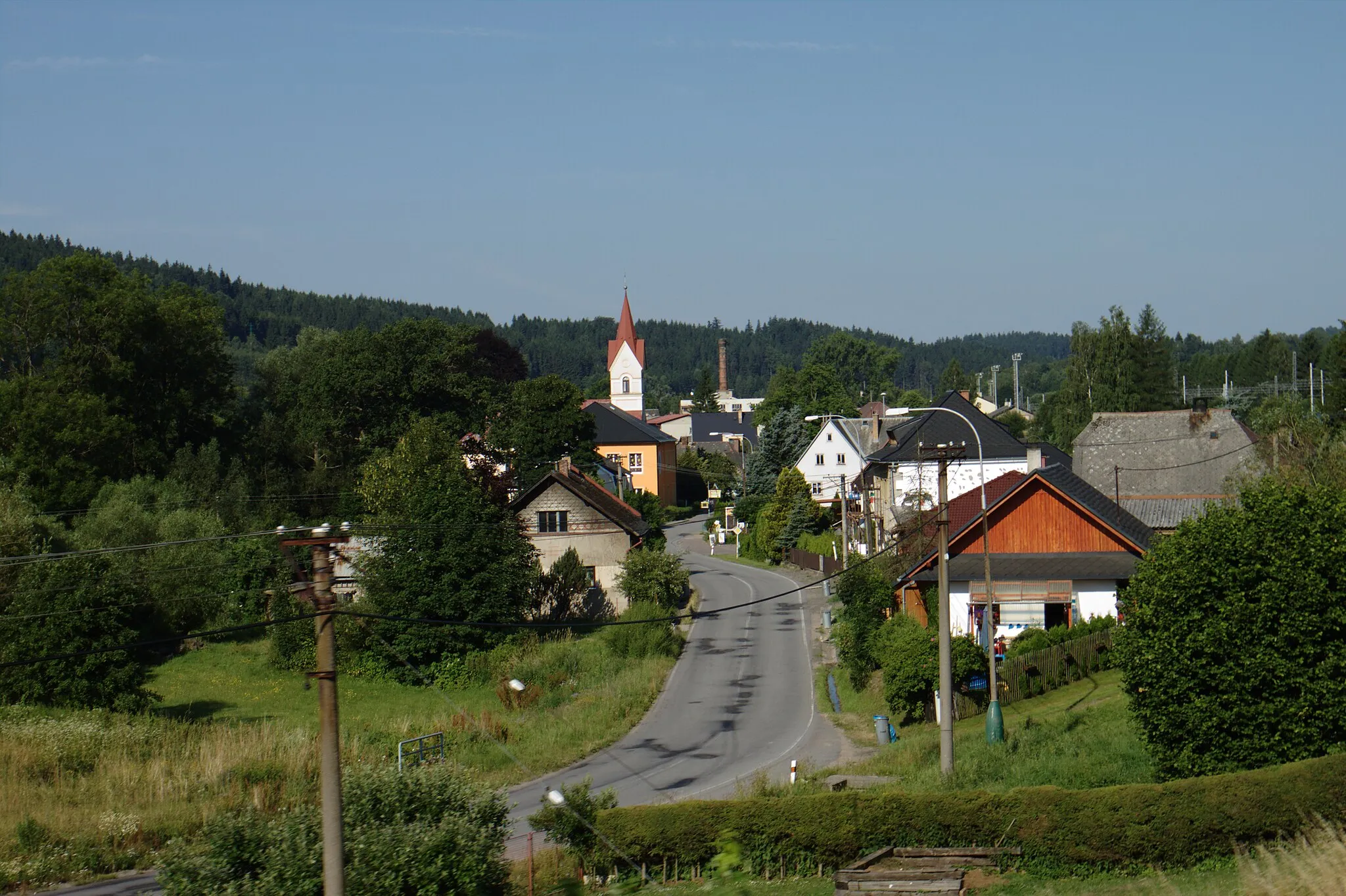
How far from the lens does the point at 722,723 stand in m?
30.9

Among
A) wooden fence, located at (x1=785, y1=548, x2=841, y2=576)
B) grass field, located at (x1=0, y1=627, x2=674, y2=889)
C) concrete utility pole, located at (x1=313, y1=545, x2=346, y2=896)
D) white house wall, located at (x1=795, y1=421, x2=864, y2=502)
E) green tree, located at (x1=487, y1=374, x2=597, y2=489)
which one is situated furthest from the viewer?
white house wall, located at (x1=795, y1=421, x2=864, y2=502)

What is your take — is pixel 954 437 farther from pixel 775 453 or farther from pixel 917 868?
pixel 917 868

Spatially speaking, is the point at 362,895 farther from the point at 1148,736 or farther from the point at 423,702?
the point at 423,702

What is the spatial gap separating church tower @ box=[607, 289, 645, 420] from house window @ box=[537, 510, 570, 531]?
88.9 metres

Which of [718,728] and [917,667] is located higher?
[917,667]

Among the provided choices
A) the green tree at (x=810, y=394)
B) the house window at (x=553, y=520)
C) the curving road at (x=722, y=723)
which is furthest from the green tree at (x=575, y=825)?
the green tree at (x=810, y=394)

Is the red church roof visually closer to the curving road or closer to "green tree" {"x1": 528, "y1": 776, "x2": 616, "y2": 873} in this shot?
the curving road

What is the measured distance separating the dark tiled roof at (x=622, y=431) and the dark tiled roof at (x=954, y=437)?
32.5m

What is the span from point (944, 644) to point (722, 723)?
458 inches

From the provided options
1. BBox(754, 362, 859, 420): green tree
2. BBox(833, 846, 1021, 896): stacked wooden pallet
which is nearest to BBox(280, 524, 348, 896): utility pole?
BBox(833, 846, 1021, 896): stacked wooden pallet

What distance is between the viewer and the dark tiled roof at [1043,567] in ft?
108

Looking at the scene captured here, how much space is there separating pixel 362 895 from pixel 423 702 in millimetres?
22934

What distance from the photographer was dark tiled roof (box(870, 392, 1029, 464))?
5438 cm

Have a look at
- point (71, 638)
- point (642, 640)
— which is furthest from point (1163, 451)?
point (71, 638)
